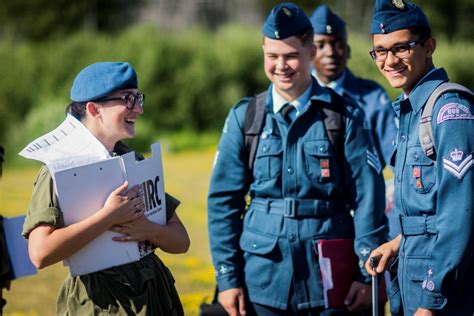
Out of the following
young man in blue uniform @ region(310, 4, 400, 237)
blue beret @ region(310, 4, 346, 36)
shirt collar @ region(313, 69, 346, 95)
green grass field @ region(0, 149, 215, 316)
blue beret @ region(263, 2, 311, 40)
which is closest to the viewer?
blue beret @ region(263, 2, 311, 40)

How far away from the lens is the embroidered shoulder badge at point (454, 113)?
142 inches

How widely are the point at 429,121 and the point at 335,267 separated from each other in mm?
1222

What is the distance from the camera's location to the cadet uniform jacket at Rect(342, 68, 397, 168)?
6.25m

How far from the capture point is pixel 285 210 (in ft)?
15.3

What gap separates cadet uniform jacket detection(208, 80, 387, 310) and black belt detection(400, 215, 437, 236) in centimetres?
76

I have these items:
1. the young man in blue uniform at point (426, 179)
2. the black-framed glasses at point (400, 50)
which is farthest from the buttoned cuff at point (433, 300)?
the black-framed glasses at point (400, 50)

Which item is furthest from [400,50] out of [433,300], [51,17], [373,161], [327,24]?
[51,17]

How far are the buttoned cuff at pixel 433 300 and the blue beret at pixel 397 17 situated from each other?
120 centimetres

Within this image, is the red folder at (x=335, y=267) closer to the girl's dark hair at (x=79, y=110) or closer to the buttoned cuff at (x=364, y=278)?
the buttoned cuff at (x=364, y=278)

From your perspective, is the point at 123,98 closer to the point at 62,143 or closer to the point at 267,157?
the point at 62,143

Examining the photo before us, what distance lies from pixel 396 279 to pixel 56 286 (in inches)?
219

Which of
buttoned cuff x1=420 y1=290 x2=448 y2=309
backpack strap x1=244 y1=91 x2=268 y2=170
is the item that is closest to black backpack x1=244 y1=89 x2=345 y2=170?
backpack strap x1=244 y1=91 x2=268 y2=170

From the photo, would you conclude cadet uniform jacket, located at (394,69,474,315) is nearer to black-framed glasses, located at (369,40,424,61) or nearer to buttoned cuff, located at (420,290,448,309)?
buttoned cuff, located at (420,290,448,309)

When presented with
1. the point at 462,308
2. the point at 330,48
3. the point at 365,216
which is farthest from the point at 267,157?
the point at 330,48
